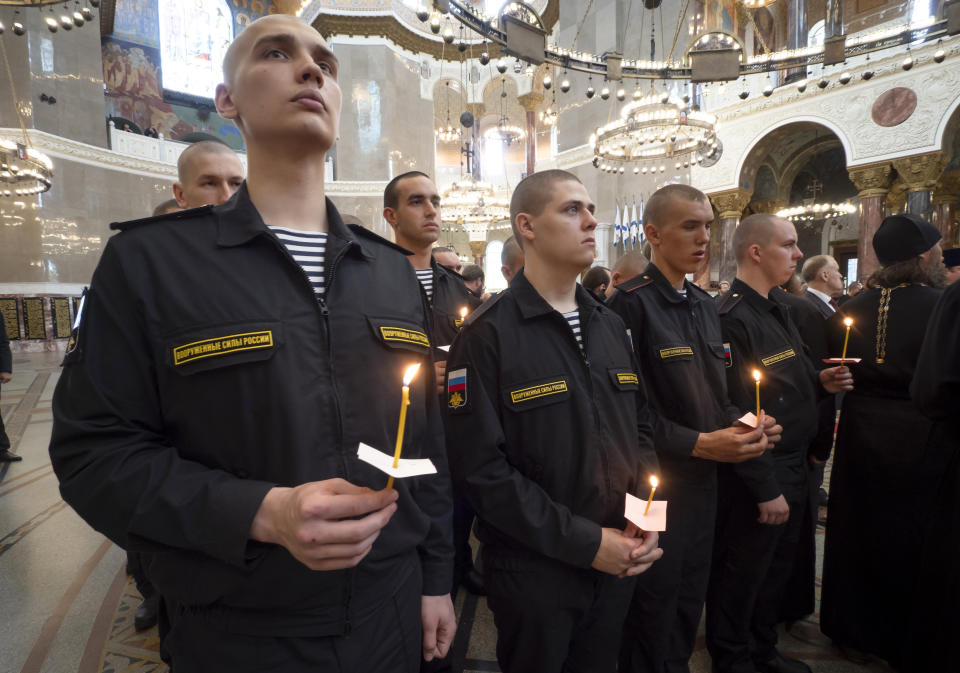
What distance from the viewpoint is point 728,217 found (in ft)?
42.5

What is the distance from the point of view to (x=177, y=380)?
990mm

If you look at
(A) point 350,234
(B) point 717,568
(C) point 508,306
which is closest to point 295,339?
(A) point 350,234

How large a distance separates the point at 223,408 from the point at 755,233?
2.78 m

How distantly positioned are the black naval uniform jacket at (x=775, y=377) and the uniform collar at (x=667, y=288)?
337 mm

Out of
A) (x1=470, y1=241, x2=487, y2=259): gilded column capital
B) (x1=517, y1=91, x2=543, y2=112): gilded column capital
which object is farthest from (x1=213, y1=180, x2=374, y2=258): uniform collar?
(x1=470, y1=241, x2=487, y2=259): gilded column capital

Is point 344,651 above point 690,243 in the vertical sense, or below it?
below

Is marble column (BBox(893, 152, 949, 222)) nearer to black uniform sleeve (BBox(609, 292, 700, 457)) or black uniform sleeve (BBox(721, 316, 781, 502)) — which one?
black uniform sleeve (BBox(721, 316, 781, 502))

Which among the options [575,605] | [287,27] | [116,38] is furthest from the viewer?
[116,38]

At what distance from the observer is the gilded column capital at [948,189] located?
12845 mm

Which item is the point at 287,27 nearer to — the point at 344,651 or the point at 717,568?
the point at 344,651

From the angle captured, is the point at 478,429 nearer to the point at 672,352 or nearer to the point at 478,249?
the point at 672,352

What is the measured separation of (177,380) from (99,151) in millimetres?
18881

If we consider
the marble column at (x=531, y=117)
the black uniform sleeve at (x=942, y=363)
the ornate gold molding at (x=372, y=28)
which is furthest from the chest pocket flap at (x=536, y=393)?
the marble column at (x=531, y=117)

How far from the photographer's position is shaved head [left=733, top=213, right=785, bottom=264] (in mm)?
2684
